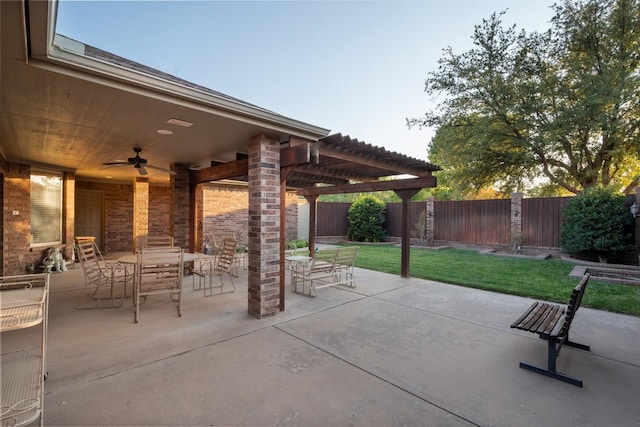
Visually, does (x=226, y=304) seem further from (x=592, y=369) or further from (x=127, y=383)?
(x=592, y=369)

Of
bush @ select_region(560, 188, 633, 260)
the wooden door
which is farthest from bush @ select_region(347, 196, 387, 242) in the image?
the wooden door

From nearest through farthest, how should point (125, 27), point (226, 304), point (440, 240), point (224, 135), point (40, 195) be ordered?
point (224, 135)
point (226, 304)
point (40, 195)
point (125, 27)
point (440, 240)

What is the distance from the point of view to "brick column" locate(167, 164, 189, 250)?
7.00m

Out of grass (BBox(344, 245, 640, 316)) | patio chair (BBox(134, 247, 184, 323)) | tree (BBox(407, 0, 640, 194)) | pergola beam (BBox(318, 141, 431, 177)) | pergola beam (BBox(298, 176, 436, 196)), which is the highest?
tree (BBox(407, 0, 640, 194))

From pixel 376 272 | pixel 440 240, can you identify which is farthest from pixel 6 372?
pixel 440 240

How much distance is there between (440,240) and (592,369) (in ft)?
37.6

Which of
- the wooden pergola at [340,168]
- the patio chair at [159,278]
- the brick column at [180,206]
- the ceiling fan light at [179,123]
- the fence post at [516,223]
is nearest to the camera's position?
the ceiling fan light at [179,123]

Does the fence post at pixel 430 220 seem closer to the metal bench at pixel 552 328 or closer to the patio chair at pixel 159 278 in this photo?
the metal bench at pixel 552 328

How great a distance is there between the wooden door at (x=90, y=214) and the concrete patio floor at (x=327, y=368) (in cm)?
A: 685

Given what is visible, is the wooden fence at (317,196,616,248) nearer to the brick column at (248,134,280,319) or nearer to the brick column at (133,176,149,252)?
the brick column at (133,176,149,252)

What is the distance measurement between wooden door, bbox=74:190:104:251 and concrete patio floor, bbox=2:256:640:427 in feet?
22.5

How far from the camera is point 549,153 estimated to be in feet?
41.2

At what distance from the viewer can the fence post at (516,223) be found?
37.5 feet

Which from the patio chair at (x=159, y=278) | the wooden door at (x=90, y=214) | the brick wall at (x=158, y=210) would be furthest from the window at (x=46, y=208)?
the patio chair at (x=159, y=278)
